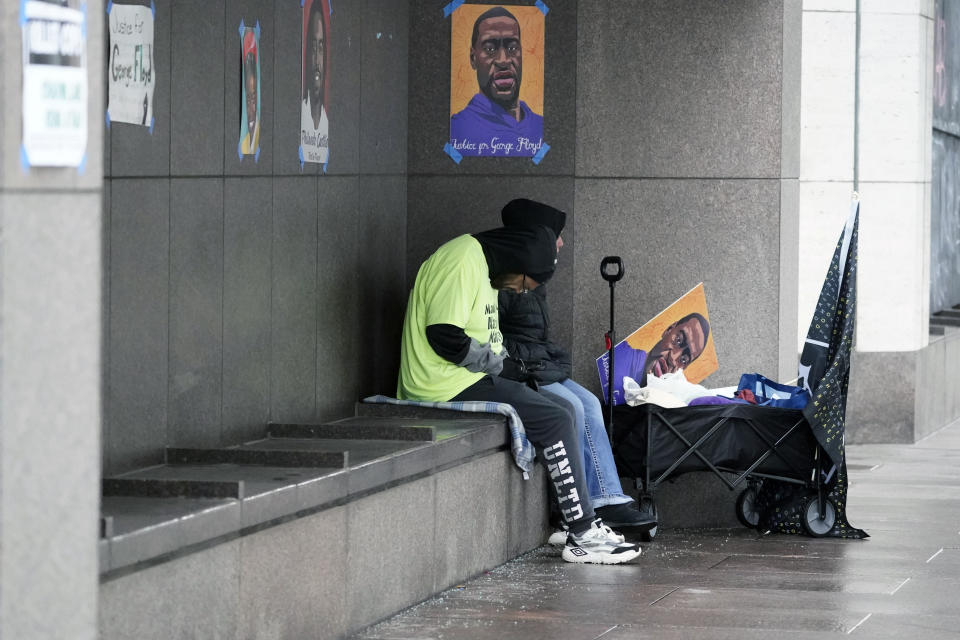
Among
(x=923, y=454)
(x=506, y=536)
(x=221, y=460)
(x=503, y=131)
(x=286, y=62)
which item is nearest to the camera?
(x=221, y=460)

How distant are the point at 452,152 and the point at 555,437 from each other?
1958 mm

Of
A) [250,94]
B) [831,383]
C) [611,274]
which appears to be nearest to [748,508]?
[831,383]

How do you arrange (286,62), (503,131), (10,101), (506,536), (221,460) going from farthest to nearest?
1. (503,131)
2. (506,536)
3. (286,62)
4. (221,460)
5. (10,101)

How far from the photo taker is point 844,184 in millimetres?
13477

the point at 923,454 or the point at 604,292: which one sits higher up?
the point at 604,292

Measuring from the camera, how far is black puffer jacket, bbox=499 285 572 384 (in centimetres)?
854

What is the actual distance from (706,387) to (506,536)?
1.99m

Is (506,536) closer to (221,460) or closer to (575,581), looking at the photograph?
(575,581)

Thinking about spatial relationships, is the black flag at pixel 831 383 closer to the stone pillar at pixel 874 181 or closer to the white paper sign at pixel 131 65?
the white paper sign at pixel 131 65

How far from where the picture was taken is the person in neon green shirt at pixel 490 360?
25.9 feet

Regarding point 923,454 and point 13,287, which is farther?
point 923,454

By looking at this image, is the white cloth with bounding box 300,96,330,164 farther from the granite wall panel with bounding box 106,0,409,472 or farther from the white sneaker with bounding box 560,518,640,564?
the white sneaker with bounding box 560,518,640,564

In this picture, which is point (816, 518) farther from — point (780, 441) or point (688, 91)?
point (688, 91)

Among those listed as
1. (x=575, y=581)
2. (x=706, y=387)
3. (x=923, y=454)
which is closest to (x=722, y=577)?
(x=575, y=581)
